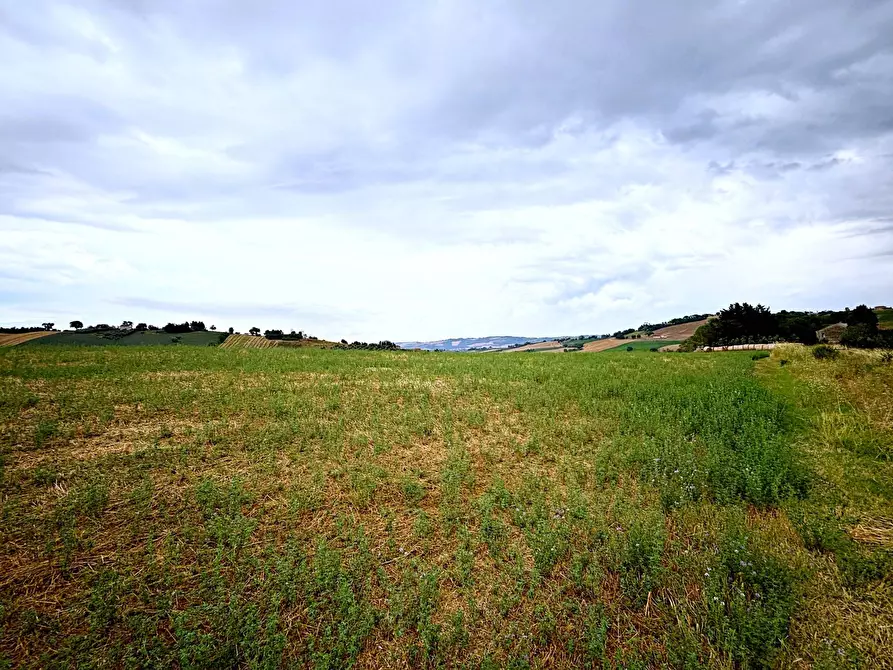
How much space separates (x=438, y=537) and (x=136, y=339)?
40287mm

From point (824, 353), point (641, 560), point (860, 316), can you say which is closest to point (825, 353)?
point (824, 353)

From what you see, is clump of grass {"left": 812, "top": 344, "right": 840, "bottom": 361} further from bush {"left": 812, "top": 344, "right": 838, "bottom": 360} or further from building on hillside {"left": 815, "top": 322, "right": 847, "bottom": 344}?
building on hillside {"left": 815, "top": 322, "right": 847, "bottom": 344}

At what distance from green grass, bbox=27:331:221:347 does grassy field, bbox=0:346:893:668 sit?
79.1ft

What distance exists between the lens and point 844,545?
6375 mm

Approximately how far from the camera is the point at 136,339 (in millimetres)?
36531

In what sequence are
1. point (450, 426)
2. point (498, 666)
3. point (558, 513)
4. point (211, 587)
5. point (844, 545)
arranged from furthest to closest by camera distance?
point (450, 426)
point (558, 513)
point (844, 545)
point (211, 587)
point (498, 666)

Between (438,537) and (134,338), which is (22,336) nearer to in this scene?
(134,338)

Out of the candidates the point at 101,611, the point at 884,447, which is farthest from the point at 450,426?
the point at 884,447

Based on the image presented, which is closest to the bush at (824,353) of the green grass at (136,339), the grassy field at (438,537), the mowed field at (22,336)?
the grassy field at (438,537)

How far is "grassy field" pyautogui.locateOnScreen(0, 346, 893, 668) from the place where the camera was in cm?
495

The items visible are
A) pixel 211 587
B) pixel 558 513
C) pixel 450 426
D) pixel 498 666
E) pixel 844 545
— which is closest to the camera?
pixel 498 666

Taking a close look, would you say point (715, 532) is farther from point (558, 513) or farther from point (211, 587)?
point (211, 587)

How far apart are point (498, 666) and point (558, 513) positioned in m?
2.95

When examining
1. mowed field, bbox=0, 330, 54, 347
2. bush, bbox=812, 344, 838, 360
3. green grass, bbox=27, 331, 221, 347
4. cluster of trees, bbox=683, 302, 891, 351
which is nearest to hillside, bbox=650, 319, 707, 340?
cluster of trees, bbox=683, 302, 891, 351
